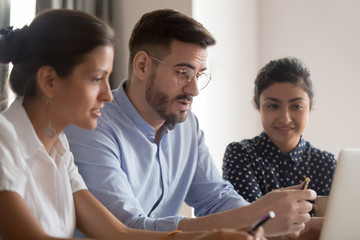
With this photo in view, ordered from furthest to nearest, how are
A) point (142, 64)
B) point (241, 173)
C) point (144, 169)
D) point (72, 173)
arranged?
point (241, 173)
point (142, 64)
point (144, 169)
point (72, 173)

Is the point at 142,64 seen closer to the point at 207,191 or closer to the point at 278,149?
the point at 207,191

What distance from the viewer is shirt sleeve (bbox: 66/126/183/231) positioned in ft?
5.21

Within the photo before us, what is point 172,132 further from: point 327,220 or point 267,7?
point 267,7

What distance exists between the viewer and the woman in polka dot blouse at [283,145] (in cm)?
244

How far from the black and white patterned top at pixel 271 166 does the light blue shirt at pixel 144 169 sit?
0.26m

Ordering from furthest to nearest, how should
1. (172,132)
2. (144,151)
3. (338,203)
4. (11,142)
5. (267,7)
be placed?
(267,7) < (172,132) < (144,151) < (338,203) < (11,142)

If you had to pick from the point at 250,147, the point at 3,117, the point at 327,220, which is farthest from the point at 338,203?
the point at 250,147

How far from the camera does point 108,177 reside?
1.65 m

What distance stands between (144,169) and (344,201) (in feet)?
2.56

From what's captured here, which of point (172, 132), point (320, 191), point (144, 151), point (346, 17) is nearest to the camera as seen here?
point (144, 151)

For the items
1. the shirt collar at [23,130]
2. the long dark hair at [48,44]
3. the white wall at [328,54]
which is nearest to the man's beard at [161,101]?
the long dark hair at [48,44]

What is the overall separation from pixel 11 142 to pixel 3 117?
0.08 metres

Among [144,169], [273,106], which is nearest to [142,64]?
[144,169]

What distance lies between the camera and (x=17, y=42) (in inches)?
55.1
